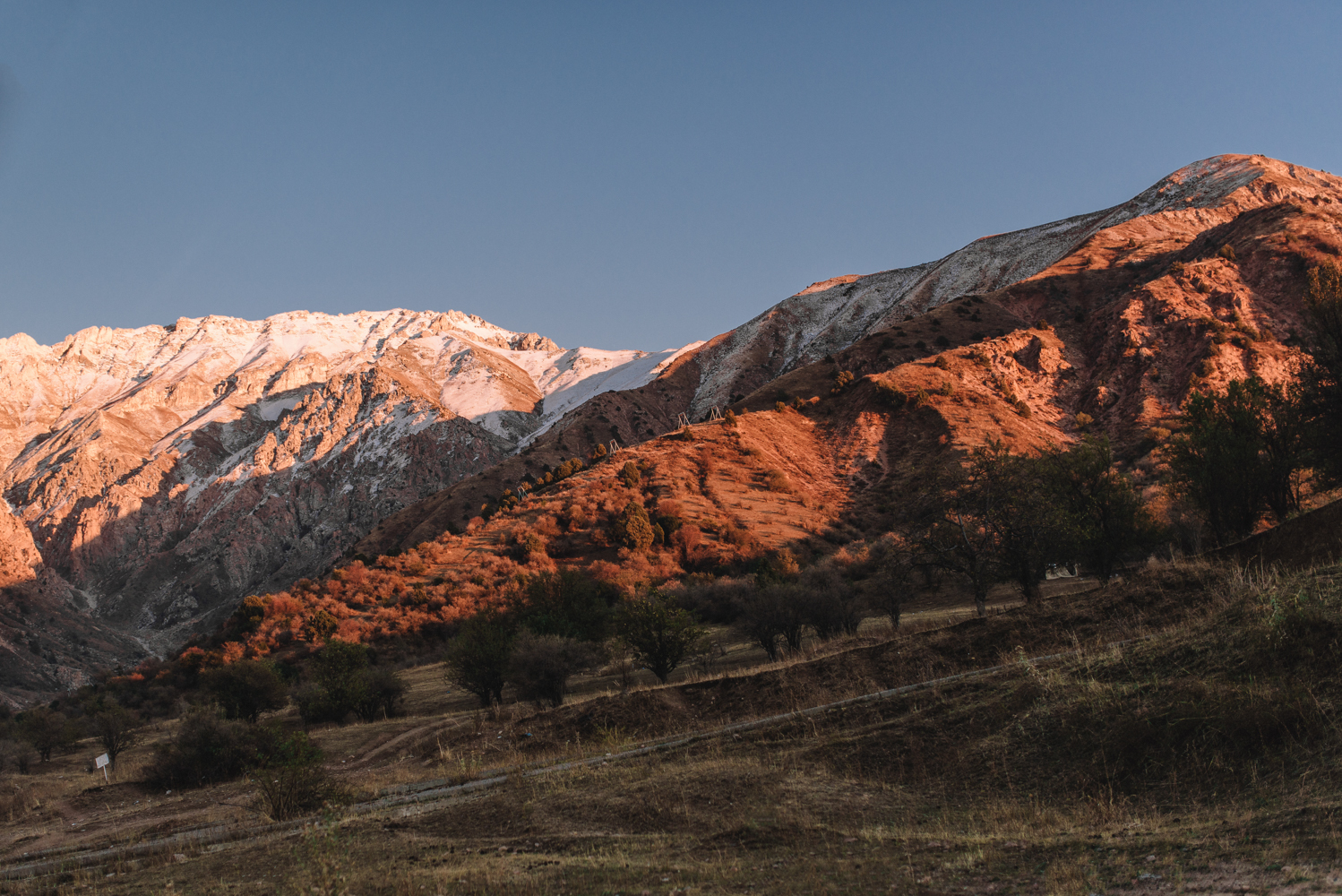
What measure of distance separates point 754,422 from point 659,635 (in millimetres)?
40708

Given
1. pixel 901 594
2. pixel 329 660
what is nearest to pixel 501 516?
pixel 329 660

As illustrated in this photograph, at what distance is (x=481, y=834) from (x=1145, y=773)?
7.51 metres

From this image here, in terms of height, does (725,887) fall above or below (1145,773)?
above

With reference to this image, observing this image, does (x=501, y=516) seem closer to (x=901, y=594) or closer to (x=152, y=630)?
(x=901, y=594)

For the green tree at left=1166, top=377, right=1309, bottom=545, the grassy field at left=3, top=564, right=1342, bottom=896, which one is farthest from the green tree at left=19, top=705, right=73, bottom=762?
the green tree at left=1166, top=377, right=1309, bottom=545

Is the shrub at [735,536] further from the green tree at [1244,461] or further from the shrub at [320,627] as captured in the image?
the shrub at [320,627]

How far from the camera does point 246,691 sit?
38750 millimetres

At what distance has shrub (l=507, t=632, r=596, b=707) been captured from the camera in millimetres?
28703

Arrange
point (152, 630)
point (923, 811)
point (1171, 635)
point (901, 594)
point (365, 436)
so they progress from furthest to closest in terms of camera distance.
Result: point (365, 436) < point (152, 630) < point (901, 594) < point (1171, 635) < point (923, 811)

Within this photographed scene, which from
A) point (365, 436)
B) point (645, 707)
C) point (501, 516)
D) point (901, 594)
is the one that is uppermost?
point (365, 436)

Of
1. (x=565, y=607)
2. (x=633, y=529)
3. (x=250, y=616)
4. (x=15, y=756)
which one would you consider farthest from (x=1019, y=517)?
(x=250, y=616)

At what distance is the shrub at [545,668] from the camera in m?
28.7

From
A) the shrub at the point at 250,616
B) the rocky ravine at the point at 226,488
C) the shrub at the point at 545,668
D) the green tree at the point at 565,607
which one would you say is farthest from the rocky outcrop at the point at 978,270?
the shrub at the point at 545,668

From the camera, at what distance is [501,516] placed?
217 feet
